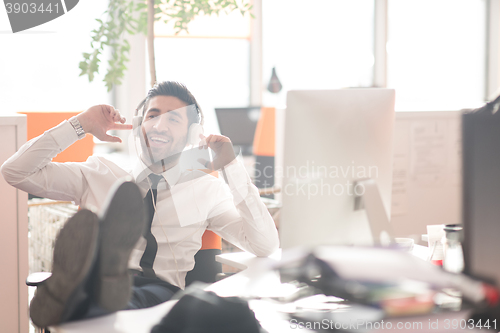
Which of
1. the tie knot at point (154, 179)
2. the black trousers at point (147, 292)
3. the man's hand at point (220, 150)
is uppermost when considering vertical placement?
the man's hand at point (220, 150)

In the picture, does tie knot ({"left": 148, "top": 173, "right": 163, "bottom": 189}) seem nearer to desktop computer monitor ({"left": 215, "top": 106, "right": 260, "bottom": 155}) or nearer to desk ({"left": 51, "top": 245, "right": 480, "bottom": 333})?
desk ({"left": 51, "top": 245, "right": 480, "bottom": 333})

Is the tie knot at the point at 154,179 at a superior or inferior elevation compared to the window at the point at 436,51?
inferior

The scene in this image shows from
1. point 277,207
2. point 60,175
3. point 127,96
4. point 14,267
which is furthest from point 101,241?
point 127,96

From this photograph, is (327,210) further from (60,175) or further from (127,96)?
(127,96)

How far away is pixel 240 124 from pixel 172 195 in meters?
2.32

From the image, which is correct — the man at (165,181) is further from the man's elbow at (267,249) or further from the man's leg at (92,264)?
the man's leg at (92,264)

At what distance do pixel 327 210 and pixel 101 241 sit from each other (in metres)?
0.56

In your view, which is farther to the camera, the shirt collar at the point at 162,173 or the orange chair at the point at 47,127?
the orange chair at the point at 47,127

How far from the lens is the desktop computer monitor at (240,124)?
3.85 m

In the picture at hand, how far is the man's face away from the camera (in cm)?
163

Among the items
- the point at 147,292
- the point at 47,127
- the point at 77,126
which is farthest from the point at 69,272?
the point at 47,127

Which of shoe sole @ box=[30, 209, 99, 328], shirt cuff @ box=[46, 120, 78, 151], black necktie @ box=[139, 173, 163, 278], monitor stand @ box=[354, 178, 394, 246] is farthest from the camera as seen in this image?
shirt cuff @ box=[46, 120, 78, 151]

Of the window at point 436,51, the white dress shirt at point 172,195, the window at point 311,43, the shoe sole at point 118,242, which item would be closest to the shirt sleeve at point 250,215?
the white dress shirt at point 172,195

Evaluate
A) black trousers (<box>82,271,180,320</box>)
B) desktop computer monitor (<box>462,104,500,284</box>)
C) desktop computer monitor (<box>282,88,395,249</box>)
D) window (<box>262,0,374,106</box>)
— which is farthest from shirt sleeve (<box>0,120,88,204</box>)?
window (<box>262,0,374,106</box>)
